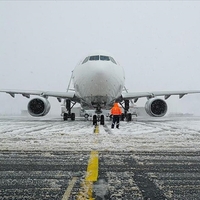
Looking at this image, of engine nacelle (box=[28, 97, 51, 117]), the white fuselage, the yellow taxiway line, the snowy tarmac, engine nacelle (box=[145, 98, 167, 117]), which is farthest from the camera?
engine nacelle (box=[145, 98, 167, 117])

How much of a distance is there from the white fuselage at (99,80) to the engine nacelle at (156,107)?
2.56m

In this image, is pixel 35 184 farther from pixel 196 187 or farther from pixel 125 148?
pixel 125 148

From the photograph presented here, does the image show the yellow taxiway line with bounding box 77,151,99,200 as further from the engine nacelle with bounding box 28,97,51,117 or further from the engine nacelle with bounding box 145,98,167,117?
the engine nacelle with bounding box 145,98,167,117

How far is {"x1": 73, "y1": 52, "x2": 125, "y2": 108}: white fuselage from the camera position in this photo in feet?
50.3

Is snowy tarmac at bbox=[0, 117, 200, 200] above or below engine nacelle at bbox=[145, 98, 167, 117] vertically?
below

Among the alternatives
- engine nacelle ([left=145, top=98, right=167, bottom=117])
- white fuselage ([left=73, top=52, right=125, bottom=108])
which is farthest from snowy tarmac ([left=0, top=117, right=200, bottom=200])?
engine nacelle ([left=145, top=98, right=167, bottom=117])

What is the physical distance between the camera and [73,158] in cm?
490

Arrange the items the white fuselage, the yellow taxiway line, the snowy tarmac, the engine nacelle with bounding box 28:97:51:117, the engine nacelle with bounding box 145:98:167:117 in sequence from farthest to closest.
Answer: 1. the engine nacelle with bounding box 145:98:167:117
2. the engine nacelle with bounding box 28:97:51:117
3. the white fuselage
4. the snowy tarmac
5. the yellow taxiway line

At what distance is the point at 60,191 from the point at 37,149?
10.6 ft

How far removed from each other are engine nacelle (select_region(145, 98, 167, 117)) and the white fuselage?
2.56 meters

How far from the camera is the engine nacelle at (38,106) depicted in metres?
18.7

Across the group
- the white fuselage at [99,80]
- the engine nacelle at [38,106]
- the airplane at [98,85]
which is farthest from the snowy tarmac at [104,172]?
the engine nacelle at [38,106]

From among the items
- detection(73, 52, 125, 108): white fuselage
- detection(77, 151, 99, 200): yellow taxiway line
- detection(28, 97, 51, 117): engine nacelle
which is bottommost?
detection(77, 151, 99, 200): yellow taxiway line

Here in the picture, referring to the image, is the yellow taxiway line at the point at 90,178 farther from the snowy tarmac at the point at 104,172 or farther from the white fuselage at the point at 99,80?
the white fuselage at the point at 99,80
